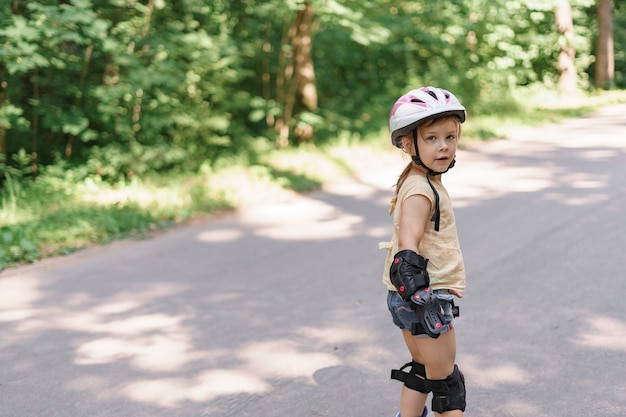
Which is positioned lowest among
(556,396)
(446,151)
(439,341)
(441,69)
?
(556,396)

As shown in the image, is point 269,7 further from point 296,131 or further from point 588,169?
Answer: point 588,169

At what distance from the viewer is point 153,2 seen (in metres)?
10.7

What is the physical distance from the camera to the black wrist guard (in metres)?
2.68

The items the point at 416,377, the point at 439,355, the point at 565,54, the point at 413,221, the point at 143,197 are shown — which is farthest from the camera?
the point at 565,54

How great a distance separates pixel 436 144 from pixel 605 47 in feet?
77.5

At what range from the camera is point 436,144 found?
114 inches

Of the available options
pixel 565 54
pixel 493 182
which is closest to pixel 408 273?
pixel 493 182

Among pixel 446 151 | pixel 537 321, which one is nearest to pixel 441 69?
pixel 537 321

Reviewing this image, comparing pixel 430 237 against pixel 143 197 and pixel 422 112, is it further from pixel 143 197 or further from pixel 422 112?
pixel 143 197

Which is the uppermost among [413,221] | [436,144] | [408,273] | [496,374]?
[436,144]

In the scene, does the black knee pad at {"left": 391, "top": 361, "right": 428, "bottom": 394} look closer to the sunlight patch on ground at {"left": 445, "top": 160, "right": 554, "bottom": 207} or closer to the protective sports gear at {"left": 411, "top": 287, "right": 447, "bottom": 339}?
the protective sports gear at {"left": 411, "top": 287, "right": 447, "bottom": 339}

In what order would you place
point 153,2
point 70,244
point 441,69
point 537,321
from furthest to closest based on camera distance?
point 441,69
point 153,2
point 70,244
point 537,321

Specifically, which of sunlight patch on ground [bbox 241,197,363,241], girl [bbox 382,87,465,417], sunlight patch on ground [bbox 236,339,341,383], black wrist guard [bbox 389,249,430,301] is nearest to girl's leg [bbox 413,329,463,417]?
girl [bbox 382,87,465,417]

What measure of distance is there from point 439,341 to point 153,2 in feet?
29.7
